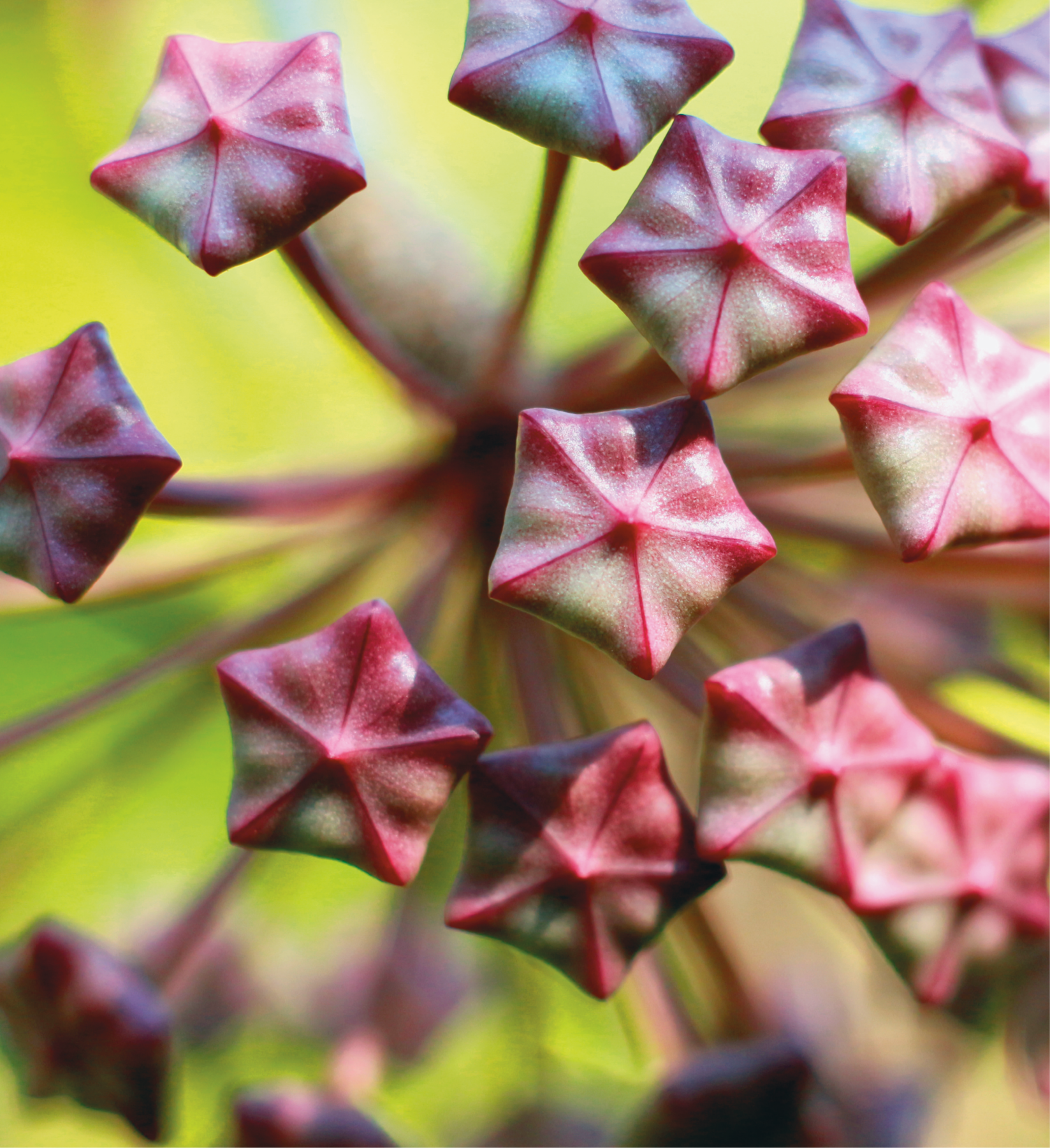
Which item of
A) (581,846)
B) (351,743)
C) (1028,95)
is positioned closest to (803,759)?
(581,846)

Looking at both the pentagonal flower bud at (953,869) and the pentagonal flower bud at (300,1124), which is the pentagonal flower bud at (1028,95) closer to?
the pentagonal flower bud at (953,869)

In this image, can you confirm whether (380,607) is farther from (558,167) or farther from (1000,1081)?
(1000,1081)

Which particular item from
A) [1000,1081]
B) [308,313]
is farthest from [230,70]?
[1000,1081]

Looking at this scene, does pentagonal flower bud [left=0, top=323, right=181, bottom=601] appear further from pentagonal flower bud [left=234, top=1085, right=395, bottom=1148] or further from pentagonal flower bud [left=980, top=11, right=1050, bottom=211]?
pentagonal flower bud [left=980, top=11, right=1050, bottom=211]

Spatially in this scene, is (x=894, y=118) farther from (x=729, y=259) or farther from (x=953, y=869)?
(x=953, y=869)

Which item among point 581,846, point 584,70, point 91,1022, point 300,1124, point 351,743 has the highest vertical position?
point 584,70

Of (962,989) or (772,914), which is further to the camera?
(772,914)
